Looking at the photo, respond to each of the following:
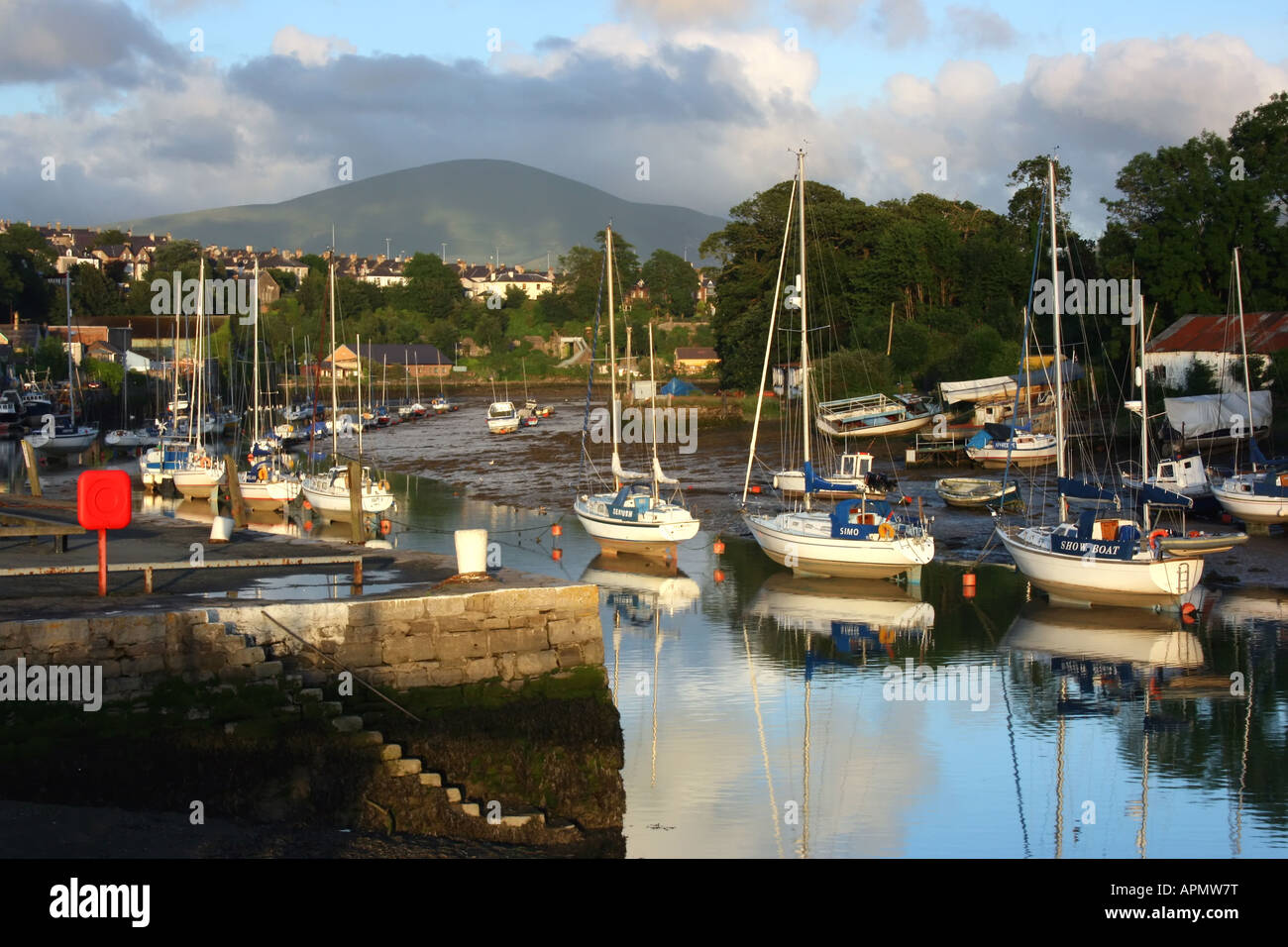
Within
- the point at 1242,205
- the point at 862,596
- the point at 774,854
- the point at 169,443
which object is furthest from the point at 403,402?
the point at 774,854

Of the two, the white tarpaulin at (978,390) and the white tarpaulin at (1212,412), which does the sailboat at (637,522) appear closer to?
the white tarpaulin at (1212,412)

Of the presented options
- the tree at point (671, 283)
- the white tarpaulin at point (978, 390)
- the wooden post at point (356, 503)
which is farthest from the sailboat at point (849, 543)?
the tree at point (671, 283)

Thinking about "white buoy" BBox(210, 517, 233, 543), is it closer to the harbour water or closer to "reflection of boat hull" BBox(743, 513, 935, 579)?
the harbour water

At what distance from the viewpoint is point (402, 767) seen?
15508 mm

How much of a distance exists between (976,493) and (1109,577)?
40.7ft

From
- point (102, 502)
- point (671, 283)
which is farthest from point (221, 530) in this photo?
point (671, 283)

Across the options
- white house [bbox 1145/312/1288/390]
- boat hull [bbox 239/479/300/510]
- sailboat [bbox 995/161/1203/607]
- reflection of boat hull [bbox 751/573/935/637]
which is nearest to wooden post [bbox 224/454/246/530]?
boat hull [bbox 239/479/300/510]

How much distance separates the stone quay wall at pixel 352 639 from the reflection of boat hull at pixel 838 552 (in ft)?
43.5

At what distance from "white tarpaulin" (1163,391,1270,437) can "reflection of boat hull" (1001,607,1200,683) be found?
2186 cm

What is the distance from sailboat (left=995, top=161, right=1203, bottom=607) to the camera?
26797 mm

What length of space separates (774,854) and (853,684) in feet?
26.4

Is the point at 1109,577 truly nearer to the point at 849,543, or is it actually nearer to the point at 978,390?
the point at 849,543
